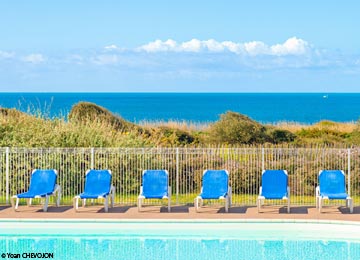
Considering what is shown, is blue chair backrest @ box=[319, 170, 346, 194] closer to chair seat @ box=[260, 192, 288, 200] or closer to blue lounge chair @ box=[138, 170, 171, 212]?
chair seat @ box=[260, 192, 288, 200]

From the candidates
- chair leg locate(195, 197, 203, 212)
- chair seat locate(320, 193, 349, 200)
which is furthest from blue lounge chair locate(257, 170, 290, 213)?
chair leg locate(195, 197, 203, 212)

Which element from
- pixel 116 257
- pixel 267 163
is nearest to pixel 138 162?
pixel 267 163

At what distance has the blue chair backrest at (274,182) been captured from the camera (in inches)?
591

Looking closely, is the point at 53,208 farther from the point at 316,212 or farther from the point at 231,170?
the point at 316,212

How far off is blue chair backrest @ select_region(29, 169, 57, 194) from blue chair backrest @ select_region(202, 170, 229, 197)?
3.42m

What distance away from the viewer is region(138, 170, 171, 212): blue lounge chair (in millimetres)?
14859

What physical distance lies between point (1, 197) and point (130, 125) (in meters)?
11.9

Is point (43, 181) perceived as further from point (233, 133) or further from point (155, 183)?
point (233, 133)

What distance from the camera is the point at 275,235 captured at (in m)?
13.4

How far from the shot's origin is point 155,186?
1516 cm

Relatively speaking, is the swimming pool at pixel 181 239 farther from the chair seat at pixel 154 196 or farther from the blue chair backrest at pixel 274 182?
the blue chair backrest at pixel 274 182

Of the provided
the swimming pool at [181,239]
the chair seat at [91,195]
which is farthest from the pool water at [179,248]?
the chair seat at [91,195]

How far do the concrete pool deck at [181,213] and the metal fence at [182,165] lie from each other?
0.94 m

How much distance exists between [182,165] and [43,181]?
3941 mm
